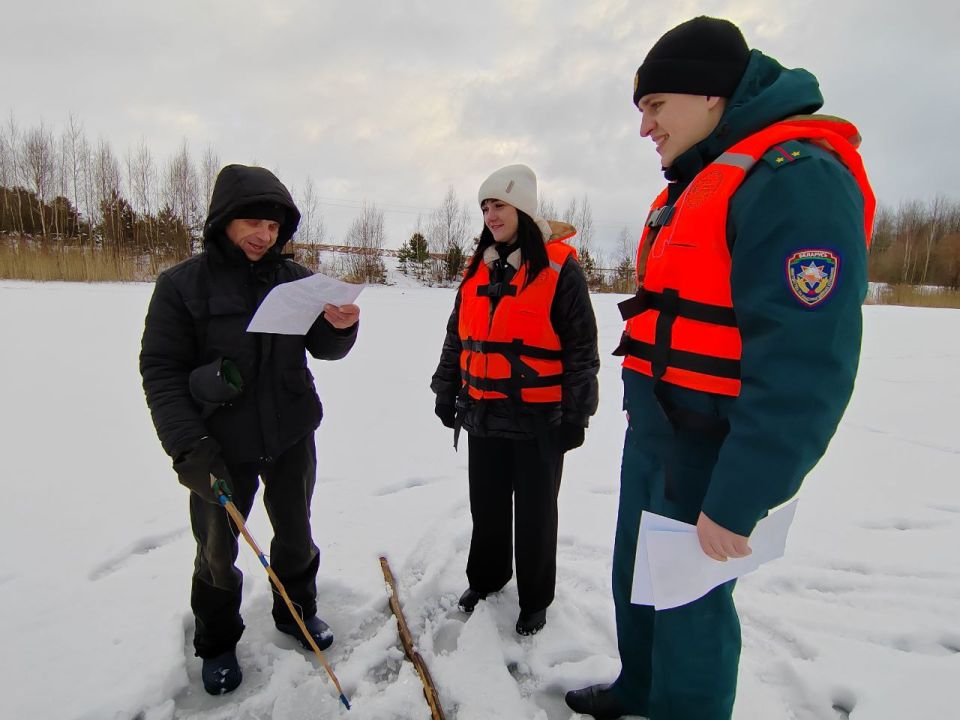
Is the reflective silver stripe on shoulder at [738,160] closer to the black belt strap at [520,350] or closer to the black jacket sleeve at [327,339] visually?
the black belt strap at [520,350]

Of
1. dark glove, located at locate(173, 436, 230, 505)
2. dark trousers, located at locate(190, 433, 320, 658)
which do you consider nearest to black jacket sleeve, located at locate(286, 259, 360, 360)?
dark trousers, located at locate(190, 433, 320, 658)

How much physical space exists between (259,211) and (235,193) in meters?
0.10

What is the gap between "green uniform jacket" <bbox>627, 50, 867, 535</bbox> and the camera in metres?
1.08

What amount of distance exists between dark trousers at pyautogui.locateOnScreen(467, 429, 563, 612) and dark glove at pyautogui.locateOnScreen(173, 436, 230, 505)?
3.67ft

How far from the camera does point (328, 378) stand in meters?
6.62

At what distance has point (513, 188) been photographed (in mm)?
2268

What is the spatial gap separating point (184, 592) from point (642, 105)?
301 cm

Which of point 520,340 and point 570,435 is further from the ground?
point 520,340

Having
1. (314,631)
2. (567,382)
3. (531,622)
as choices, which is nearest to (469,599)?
(531,622)

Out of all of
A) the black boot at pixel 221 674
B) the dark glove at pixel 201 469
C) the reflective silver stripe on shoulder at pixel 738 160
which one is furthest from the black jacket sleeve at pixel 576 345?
the black boot at pixel 221 674

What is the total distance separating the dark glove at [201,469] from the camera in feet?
5.90

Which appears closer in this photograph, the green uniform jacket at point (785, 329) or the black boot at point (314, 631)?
the green uniform jacket at point (785, 329)

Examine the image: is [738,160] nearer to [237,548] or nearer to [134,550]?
[237,548]

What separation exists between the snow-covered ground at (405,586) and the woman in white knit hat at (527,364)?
0.45 m
